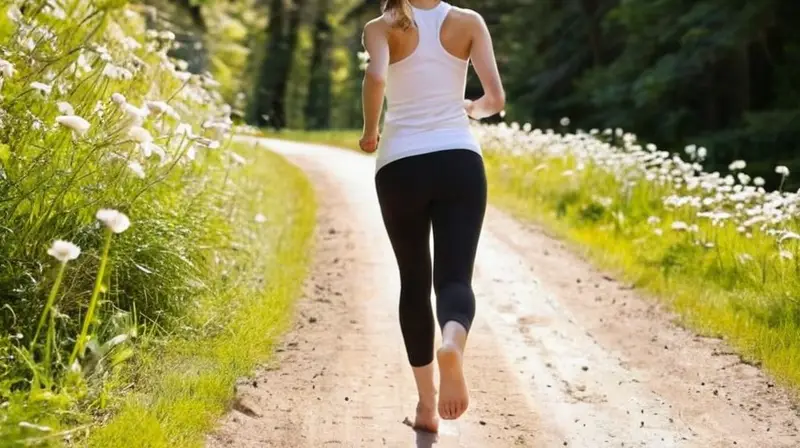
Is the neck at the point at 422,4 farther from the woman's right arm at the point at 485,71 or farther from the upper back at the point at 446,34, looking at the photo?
the woman's right arm at the point at 485,71

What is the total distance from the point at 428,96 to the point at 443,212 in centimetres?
42

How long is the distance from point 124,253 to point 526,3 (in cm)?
2043

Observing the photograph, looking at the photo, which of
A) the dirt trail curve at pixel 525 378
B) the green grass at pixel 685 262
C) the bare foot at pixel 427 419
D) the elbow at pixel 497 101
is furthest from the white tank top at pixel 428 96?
the green grass at pixel 685 262

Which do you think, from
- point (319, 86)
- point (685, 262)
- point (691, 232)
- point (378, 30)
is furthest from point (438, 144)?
point (319, 86)

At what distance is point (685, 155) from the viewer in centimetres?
1702

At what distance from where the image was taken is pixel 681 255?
8031 millimetres

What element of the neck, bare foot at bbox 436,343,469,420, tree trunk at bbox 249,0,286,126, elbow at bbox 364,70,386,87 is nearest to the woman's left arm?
elbow at bbox 364,70,386,87

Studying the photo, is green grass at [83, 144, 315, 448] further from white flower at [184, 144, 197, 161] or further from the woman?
the woman

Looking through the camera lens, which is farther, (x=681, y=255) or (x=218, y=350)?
(x=681, y=255)

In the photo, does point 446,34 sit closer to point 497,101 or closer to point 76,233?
point 497,101

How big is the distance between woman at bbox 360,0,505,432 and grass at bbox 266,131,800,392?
7.03 ft

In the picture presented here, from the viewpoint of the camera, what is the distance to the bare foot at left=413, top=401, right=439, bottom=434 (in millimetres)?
4246

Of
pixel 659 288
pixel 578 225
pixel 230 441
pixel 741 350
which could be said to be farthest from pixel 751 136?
pixel 230 441

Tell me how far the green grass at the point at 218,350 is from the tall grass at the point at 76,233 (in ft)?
0.42
